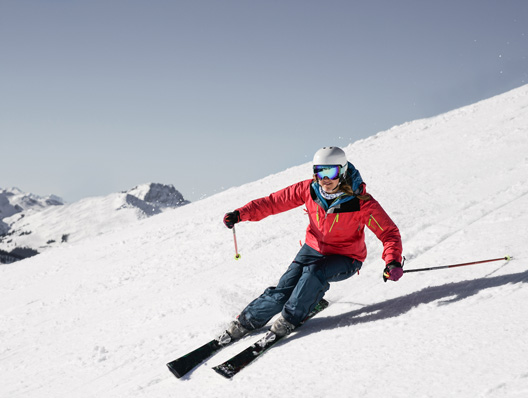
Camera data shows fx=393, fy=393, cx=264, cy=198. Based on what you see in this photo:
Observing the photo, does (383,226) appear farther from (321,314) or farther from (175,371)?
(175,371)

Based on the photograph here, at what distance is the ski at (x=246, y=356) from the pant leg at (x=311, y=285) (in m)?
0.25

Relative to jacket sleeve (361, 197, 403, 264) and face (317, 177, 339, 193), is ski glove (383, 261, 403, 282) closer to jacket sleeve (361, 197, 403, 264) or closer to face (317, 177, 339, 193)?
jacket sleeve (361, 197, 403, 264)

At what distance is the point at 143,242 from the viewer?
10273mm

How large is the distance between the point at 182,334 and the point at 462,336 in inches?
112

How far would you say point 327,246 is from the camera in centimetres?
414

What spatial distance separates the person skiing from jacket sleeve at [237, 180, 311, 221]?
163 millimetres

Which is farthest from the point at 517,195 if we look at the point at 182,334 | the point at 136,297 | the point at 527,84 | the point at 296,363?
the point at 527,84

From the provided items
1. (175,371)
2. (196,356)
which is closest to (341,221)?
(196,356)

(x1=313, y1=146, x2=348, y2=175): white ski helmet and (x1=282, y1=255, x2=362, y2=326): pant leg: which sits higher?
(x1=313, y1=146, x2=348, y2=175): white ski helmet

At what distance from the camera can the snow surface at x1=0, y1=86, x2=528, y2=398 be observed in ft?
8.55

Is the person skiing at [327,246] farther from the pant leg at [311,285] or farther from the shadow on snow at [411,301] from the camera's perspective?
the shadow on snow at [411,301]

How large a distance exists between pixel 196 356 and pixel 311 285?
4.04ft

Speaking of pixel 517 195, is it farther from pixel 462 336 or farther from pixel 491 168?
pixel 462 336

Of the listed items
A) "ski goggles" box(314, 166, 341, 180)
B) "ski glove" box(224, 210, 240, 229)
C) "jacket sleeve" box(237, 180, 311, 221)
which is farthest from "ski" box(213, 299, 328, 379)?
"ski goggles" box(314, 166, 341, 180)
